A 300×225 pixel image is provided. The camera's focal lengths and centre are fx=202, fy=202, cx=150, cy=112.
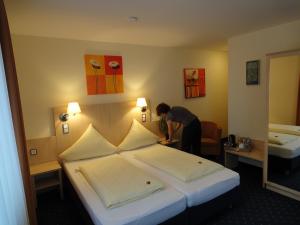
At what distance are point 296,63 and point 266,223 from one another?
2155mm

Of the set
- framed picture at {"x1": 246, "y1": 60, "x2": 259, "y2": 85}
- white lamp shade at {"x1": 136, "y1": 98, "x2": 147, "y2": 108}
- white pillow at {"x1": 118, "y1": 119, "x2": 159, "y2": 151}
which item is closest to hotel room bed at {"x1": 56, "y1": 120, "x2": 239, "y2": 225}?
white pillow at {"x1": 118, "y1": 119, "x2": 159, "y2": 151}

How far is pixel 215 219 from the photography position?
2.53 meters

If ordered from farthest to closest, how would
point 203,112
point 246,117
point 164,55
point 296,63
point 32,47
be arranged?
point 203,112, point 164,55, point 246,117, point 32,47, point 296,63

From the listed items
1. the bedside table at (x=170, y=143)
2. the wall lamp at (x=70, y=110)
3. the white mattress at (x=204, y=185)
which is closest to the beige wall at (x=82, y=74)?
the wall lamp at (x=70, y=110)

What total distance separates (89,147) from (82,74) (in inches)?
50.7

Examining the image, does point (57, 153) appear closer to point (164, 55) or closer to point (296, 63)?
point (164, 55)

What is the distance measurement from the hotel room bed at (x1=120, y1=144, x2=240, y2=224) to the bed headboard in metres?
1.45

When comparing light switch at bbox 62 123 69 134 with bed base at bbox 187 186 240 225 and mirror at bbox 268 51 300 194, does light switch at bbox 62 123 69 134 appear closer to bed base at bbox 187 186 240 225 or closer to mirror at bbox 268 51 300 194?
bed base at bbox 187 186 240 225

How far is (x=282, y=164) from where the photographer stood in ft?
10.2

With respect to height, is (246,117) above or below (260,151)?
above

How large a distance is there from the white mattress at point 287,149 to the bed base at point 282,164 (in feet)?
0.19

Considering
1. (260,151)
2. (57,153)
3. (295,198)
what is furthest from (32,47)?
(295,198)

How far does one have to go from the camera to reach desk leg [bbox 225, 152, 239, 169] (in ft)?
12.6

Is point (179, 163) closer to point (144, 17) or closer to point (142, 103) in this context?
point (142, 103)
